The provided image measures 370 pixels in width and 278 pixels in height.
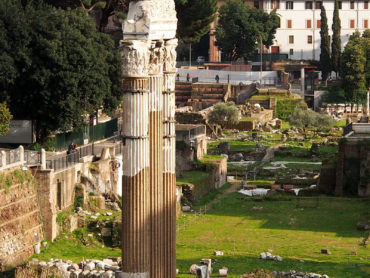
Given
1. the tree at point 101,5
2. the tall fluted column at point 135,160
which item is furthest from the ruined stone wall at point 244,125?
the tall fluted column at point 135,160

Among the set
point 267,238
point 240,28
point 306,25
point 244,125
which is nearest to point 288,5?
point 306,25

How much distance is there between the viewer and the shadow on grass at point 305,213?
4841 centimetres

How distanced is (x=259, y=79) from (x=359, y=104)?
10375mm

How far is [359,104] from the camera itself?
101 metres

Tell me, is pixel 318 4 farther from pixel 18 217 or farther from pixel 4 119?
pixel 18 217

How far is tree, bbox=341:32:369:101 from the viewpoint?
9700 centimetres

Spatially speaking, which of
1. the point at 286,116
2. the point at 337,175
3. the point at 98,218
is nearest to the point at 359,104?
the point at 286,116

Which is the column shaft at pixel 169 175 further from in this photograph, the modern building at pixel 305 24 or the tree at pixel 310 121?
the modern building at pixel 305 24

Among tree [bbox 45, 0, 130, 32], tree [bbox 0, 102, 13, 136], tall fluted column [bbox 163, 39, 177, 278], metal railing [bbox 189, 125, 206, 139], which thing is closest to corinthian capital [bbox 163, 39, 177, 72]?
tall fluted column [bbox 163, 39, 177, 278]

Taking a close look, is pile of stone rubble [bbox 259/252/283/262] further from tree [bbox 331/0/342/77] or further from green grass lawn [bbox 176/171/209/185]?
tree [bbox 331/0/342/77]

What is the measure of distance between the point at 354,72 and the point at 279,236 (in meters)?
53.8

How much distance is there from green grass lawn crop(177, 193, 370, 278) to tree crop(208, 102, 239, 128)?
25.3 meters

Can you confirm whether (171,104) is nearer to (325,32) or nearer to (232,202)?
(232,202)

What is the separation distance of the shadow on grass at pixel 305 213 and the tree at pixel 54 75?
27.7 feet
